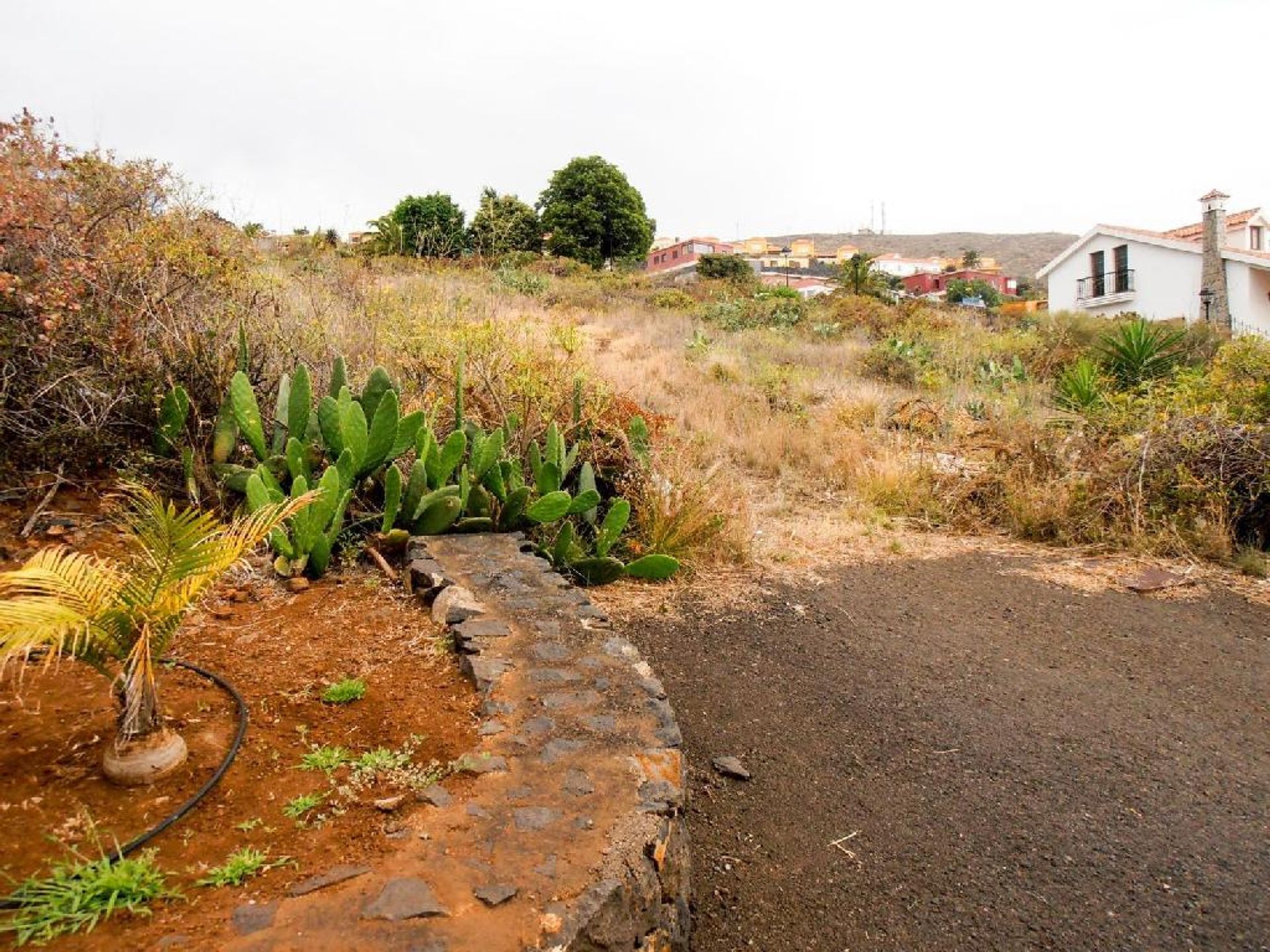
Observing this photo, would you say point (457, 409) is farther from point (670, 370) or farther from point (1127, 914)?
point (670, 370)

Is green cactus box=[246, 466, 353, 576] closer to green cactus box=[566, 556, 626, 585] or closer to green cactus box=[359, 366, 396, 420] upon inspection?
green cactus box=[359, 366, 396, 420]

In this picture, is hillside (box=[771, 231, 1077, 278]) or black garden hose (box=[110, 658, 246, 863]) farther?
hillside (box=[771, 231, 1077, 278])

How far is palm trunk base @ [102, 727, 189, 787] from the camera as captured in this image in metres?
1.92

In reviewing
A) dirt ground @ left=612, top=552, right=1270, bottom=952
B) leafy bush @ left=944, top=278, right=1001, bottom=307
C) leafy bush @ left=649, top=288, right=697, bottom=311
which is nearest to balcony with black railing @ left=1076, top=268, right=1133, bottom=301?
leafy bush @ left=944, top=278, right=1001, bottom=307

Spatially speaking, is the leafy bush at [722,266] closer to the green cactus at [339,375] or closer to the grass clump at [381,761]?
the green cactus at [339,375]

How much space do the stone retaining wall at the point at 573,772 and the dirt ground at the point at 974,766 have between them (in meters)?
0.40

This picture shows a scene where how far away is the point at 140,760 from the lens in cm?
194

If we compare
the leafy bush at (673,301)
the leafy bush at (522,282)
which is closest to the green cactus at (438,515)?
the leafy bush at (522,282)

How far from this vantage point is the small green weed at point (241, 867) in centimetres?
160

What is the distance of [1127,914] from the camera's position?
2.12 m

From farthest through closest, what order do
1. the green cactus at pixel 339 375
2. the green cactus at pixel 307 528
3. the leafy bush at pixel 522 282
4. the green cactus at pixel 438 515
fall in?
the leafy bush at pixel 522 282 < the green cactus at pixel 339 375 < the green cactus at pixel 438 515 < the green cactus at pixel 307 528

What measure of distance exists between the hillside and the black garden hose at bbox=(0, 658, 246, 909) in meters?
67.9

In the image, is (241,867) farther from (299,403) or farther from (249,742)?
(299,403)

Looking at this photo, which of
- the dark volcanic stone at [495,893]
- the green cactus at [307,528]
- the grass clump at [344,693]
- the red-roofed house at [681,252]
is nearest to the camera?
the dark volcanic stone at [495,893]
